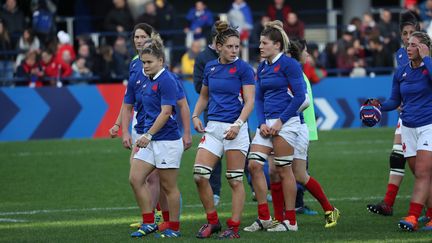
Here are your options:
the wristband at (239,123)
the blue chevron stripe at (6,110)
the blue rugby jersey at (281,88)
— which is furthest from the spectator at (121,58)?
the wristband at (239,123)

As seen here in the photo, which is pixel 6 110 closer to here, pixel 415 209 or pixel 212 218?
pixel 212 218

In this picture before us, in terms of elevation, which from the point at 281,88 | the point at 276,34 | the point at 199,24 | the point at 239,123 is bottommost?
the point at 199,24

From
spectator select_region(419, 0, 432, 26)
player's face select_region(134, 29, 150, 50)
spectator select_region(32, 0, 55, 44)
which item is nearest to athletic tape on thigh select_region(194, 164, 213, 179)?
player's face select_region(134, 29, 150, 50)

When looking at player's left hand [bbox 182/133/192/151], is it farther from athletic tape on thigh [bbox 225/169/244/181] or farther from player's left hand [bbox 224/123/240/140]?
athletic tape on thigh [bbox 225/169/244/181]

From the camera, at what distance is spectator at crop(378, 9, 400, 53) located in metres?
25.7

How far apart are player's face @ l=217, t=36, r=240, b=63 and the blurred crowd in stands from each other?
11.6m

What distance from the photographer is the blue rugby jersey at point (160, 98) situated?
34.0 ft

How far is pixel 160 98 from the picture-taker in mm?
10430

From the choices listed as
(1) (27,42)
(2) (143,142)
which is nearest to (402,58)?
(2) (143,142)

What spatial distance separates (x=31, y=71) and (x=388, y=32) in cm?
931

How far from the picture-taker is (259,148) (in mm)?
10688

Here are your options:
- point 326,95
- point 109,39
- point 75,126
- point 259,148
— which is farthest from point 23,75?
point 259,148

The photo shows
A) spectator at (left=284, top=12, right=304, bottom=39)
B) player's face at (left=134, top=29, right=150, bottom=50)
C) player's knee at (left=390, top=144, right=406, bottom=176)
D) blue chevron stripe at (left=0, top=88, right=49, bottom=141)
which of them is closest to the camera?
player's face at (left=134, top=29, right=150, bottom=50)

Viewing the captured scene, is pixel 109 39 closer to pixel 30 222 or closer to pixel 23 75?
pixel 23 75
